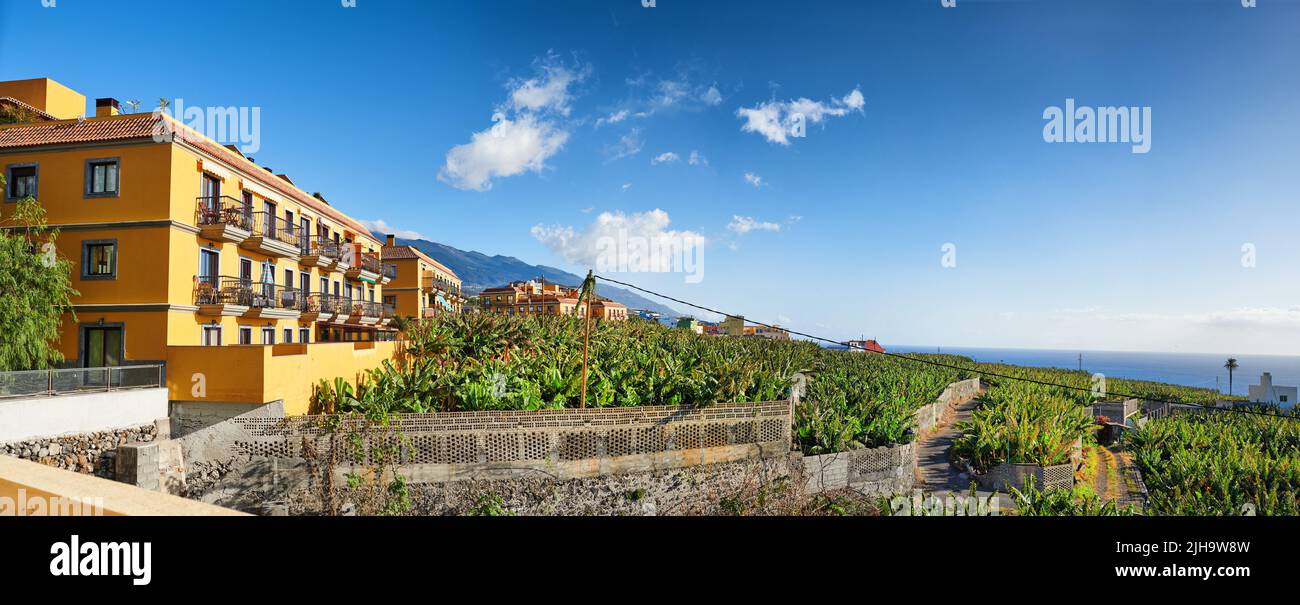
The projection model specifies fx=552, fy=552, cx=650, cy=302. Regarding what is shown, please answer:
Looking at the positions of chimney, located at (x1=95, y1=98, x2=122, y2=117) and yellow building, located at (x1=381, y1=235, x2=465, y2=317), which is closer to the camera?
chimney, located at (x1=95, y1=98, x2=122, y2=117)

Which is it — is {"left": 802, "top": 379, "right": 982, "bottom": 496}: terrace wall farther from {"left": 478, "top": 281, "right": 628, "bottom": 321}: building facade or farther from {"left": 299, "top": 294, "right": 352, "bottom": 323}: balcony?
{"left": 478, "top": 281, "right": 628, "bottom": 321}: building facade

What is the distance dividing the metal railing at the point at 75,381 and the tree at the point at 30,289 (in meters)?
2.42

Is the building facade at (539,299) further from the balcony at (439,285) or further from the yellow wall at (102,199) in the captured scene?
the yellow wall at (102,199)

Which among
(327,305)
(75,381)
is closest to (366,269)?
(327,305)

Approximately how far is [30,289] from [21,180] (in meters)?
3.82

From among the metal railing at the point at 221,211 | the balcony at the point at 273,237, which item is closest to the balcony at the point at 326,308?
the balcony at the point at 273,237

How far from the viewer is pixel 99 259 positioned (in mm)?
13719

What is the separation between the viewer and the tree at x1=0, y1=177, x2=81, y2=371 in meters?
11.7

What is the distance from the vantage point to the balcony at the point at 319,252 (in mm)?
19625

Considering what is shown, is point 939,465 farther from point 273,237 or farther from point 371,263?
point 371,263

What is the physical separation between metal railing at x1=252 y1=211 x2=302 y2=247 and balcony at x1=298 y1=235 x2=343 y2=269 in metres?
0.56

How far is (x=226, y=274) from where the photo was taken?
1549 centimetres

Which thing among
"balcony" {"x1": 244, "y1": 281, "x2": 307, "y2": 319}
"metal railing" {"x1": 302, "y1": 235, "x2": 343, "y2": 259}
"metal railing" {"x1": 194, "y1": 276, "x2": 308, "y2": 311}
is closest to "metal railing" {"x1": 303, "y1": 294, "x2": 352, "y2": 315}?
"metal railing" {"x1": 194, "y1": 276, "x2": 308, "y2": 311}
